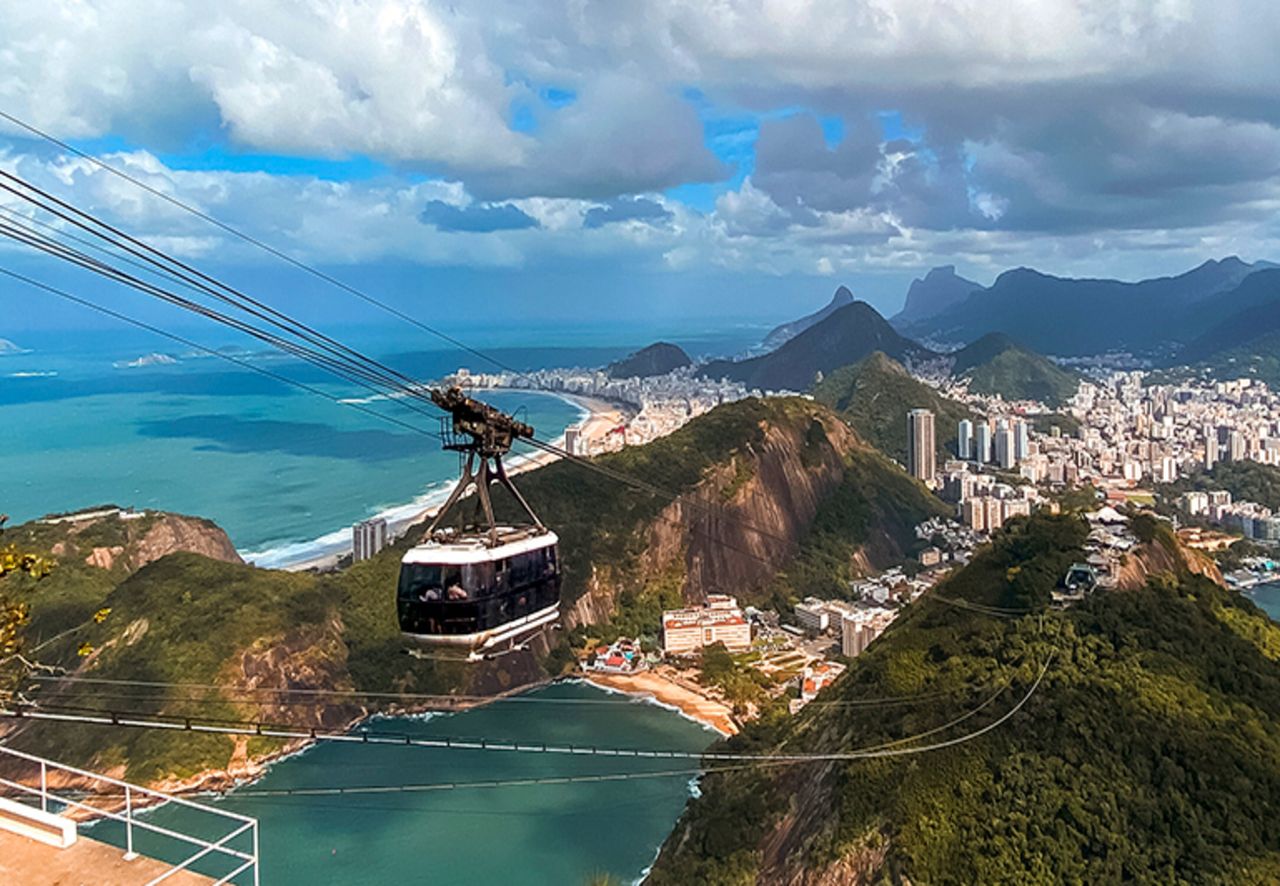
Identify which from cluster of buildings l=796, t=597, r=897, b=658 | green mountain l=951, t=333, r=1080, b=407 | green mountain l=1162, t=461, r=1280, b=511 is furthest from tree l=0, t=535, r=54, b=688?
green mountain l=951, t=333, r=1080, b=407

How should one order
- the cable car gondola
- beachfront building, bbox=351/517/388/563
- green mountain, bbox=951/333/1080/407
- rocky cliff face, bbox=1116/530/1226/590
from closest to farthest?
the cable car gondola, rocky cliff face, bbox=1116/530/1226/590, beachfront building, bbox=351/517/388/563, green mountain, bbox=951/333/1080/407

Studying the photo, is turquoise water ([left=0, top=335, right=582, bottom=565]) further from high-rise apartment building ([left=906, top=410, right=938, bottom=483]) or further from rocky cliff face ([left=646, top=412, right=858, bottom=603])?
high-rise apartment building ([left=906, top=410, right=938, bottom=483])

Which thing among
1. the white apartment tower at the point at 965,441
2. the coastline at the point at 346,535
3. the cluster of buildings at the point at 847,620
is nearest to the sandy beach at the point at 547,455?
the coastline at the point at 346,535

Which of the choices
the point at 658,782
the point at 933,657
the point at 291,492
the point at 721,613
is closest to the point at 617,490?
the point at 721,613

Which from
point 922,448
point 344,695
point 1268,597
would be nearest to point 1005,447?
point 922,448

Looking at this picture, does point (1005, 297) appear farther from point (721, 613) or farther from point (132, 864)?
point (132, 864)

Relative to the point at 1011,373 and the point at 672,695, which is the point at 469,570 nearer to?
the point at 672,695
